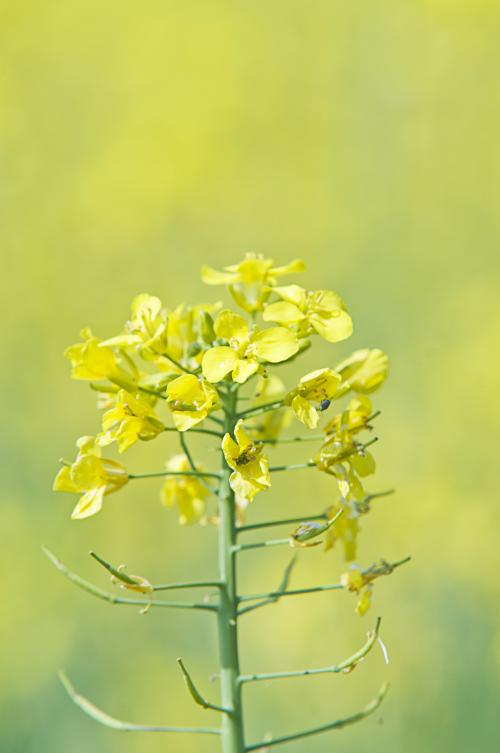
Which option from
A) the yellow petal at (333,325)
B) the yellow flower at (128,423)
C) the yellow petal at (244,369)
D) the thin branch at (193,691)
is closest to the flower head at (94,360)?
the yellow flower at (128,423)

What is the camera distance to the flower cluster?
223cm

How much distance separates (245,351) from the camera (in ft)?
7.39

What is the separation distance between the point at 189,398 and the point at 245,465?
18 cm

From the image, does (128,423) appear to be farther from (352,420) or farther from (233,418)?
(352,420)

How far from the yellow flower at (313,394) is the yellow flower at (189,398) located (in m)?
0.18

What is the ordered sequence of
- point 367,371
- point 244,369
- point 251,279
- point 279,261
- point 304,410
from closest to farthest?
1. point 244,369
2. point 304,410
3. point 367,371
4. point 251,279
5. point 279,261

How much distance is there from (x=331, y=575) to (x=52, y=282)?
303 centimetres

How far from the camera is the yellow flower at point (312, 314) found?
2344 mm

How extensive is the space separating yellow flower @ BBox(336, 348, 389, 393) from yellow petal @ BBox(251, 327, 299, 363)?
0.31m

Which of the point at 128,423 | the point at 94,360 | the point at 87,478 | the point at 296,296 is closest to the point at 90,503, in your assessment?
the point at 87,478

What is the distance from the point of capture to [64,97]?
8742 millimetres

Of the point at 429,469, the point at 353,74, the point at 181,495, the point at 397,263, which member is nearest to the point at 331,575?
the point at 429,469

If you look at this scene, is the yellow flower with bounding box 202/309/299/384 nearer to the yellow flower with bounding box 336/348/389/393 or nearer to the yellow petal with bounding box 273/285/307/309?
the yellow petal with bounding box 273/285/307/309

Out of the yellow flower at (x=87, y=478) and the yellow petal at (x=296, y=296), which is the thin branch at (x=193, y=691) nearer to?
the yellow flower at (x=87, y=478)
